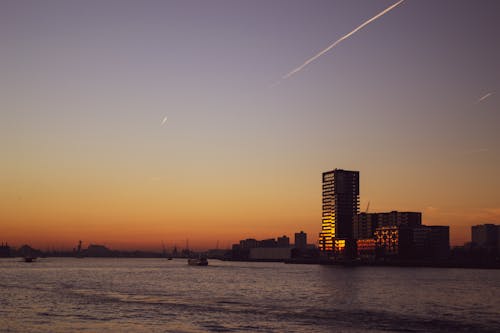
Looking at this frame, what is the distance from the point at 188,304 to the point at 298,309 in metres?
17.2

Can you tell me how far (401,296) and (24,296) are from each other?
69.0 m

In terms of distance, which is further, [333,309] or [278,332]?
[333,309]

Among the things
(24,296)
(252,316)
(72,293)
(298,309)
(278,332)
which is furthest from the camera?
(72,293)

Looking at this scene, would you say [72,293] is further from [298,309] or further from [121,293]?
[298,309]

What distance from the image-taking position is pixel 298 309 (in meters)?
84.2

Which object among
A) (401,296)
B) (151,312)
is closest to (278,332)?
(151,312)

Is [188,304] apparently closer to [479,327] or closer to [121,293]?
[121,293]

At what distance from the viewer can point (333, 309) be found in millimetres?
85250

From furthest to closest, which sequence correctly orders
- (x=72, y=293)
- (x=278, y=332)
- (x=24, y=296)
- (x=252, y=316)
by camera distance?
(x=72, y=293) → (x=24, y=296) → (x=252, y=316) → (x=278, y=332)

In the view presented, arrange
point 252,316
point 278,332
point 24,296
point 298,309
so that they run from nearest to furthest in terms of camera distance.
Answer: point 278,332
point 252,316
point 298,309
point 24,296

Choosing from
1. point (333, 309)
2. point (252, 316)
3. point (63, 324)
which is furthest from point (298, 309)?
point (63, 324)

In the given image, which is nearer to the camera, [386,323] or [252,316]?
[386,323]

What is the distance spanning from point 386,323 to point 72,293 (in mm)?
64826

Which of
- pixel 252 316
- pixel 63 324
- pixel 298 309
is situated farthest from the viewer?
pixel 298 309
